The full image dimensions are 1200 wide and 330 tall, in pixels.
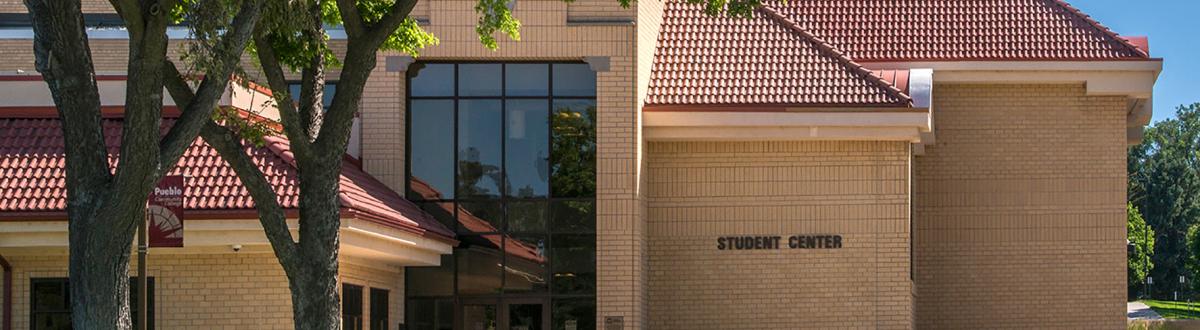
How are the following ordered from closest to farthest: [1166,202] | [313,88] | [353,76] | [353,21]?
[353,76] → [353,21] → [313,88] → [1166,202]

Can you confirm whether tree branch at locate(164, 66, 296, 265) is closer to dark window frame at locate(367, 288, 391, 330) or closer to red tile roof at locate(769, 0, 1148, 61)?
dark window frame at locate(367, 288, 391, 330)

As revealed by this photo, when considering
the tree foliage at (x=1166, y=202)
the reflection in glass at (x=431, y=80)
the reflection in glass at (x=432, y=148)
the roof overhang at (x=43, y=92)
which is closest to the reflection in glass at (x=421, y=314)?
the reflection in glass at (x=432, y=148)

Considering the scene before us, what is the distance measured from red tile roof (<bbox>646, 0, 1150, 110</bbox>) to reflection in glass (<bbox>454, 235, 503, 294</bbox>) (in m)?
3.31

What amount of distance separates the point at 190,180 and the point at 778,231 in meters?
10.0

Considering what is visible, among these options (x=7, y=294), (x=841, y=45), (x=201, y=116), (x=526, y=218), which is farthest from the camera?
(x=841, y=45)

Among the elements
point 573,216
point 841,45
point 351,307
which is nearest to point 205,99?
point 351,307

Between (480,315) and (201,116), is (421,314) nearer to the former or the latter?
(480,315)

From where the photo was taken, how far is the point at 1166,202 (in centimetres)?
11719

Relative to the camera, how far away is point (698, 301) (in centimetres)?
2944

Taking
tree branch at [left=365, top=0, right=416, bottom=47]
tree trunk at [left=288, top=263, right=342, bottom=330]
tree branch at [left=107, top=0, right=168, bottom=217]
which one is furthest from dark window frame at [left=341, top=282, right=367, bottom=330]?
tree branch at [left=107, top=0, right=168, bottom=217]

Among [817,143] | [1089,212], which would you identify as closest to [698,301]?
[817,143]

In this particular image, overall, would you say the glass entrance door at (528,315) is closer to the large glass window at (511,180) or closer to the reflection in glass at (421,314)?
the large glass window at (511,180)

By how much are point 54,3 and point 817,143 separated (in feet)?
53.0

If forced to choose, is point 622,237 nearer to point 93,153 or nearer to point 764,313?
point 764,313
